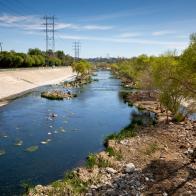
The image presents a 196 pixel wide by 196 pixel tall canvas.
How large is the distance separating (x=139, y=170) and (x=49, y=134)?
15.6 meters

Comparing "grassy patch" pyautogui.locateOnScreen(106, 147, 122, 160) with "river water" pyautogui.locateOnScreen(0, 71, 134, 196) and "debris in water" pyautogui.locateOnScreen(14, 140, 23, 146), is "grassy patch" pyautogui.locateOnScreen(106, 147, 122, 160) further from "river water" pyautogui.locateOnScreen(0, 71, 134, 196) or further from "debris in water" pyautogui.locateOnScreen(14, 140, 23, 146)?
"debris in water" pyautogui.locateOnScreen(14, 140, 23, 146)

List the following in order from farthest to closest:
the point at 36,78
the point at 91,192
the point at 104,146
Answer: the point at 36,78
the point at 104,146
the point at 91,192

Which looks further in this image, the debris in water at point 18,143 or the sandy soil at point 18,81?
→ the sandy soil at point 18,81

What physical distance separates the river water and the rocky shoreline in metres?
2.24

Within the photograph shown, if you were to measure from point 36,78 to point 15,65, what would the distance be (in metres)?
21.9

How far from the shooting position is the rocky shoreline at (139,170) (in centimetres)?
2017

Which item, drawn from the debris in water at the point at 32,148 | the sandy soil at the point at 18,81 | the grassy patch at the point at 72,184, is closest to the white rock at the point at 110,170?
the grassy patch at the point at 72,184

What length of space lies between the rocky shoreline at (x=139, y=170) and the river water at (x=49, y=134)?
2239 millimetres

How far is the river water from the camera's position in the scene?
968 inches

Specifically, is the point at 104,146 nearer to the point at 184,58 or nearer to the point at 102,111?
the point at 184,58

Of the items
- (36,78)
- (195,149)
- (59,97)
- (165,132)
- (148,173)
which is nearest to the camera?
(148,173)

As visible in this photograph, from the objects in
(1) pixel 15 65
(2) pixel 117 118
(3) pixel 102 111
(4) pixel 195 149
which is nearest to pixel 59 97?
(3) pixel 102 111

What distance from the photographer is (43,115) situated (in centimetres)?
4906

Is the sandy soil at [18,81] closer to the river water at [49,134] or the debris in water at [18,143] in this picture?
the river water at [49,134]
